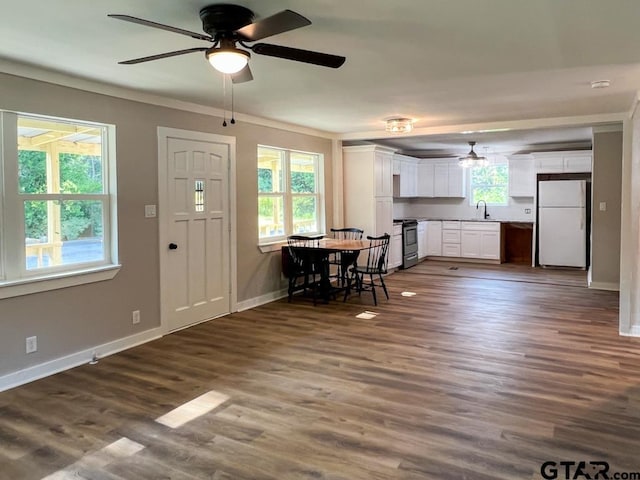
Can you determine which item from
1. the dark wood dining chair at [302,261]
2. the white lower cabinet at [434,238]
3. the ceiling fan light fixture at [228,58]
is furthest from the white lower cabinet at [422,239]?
the ceiling fan light fixture at [228,58]

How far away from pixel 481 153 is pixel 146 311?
753 centimetres

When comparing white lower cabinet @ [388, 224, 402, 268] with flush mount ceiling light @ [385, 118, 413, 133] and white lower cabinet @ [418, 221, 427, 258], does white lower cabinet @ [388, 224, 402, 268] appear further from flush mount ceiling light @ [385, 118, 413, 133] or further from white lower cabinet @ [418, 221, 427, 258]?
flush mount ceiling light @ [385, 118, 413, 133]

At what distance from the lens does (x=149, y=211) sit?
4.53 meters

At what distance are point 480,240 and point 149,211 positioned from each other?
6899mm

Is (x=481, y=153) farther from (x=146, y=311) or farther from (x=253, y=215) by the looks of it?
(x=146, y=311)

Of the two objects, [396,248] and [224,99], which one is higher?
[224,99]

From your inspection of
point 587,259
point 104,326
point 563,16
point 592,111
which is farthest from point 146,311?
point 587,259

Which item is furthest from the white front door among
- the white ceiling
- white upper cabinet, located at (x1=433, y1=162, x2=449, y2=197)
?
white upper cabinet, located at (x1=433, y1=162, x2=449, y2=197)

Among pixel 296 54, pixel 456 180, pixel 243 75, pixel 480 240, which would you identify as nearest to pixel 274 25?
pixel 296 54

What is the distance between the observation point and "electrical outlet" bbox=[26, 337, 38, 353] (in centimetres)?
360

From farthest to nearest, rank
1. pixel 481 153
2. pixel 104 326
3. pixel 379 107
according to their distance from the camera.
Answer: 1. pixel 481 153
2. pixel 379 107
3. pixel 104 326

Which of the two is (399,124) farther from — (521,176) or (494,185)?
(494,185)

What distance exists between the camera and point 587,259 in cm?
850

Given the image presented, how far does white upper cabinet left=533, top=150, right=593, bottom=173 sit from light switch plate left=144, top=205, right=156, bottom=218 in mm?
7118
